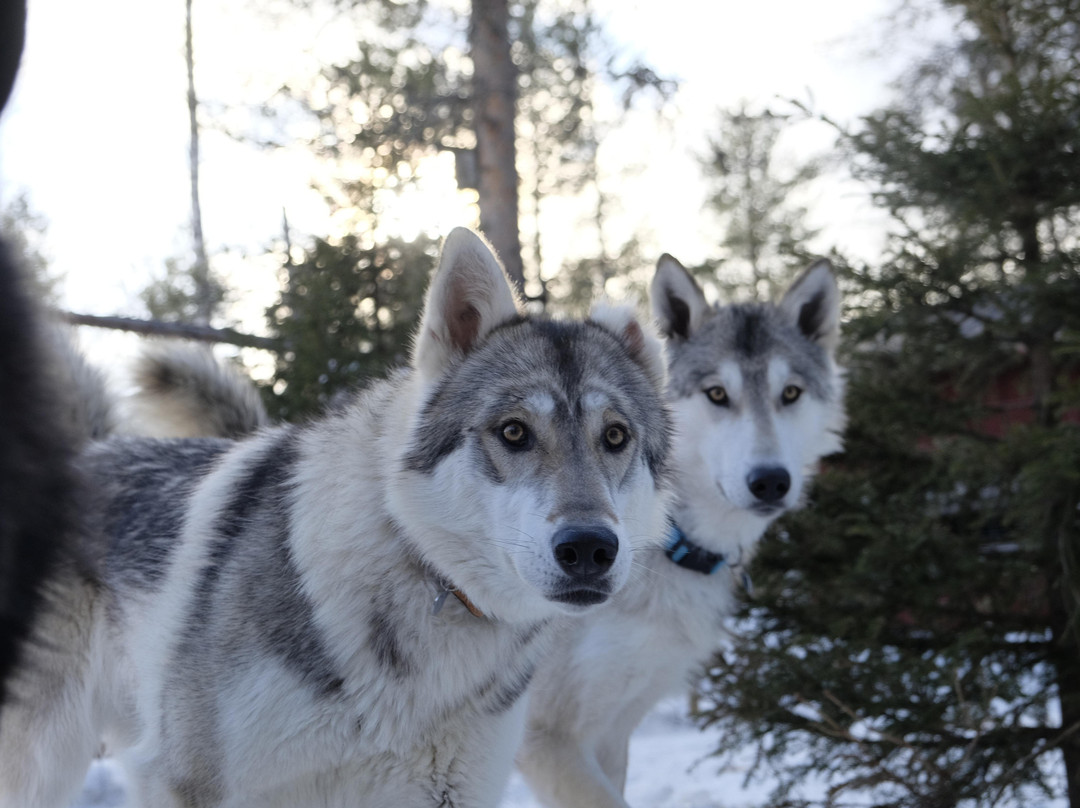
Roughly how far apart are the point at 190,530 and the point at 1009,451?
3324 millimetres

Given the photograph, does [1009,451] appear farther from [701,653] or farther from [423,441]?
[423,441]

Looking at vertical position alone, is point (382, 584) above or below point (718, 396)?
below

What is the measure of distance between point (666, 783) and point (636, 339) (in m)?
3.29

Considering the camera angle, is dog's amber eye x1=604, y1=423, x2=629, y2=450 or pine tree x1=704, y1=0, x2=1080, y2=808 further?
pine tree x1=704, y1=0, x2=1080, y2=808

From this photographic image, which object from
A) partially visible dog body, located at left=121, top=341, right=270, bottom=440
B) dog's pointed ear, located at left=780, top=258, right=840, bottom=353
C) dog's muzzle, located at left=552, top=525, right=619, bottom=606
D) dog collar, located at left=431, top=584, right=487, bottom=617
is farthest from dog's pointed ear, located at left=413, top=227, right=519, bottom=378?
dog's pointed ear, located at left=780, top=258, right=840, bottom=353

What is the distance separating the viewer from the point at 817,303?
4477 mm

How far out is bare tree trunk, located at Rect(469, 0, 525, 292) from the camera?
879cm

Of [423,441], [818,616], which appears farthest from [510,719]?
[818,616]

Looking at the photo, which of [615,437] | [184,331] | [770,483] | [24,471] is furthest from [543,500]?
[184,331]

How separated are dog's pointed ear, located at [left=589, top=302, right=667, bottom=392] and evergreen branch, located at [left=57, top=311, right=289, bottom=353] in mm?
3104

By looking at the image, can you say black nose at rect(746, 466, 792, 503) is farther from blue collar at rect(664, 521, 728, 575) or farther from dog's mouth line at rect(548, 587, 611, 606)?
dog's mouth line at rect(548, 587, 611, 606)

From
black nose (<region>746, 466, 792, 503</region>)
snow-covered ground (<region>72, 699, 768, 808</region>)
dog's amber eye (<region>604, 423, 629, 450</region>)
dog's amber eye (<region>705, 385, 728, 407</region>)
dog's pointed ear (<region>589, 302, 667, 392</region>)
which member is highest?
dog's pointed ear (<region>589, 302, 667, 392</region>)

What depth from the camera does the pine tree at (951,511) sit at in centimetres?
400

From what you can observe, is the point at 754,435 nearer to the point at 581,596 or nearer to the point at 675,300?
the point at 675,300
